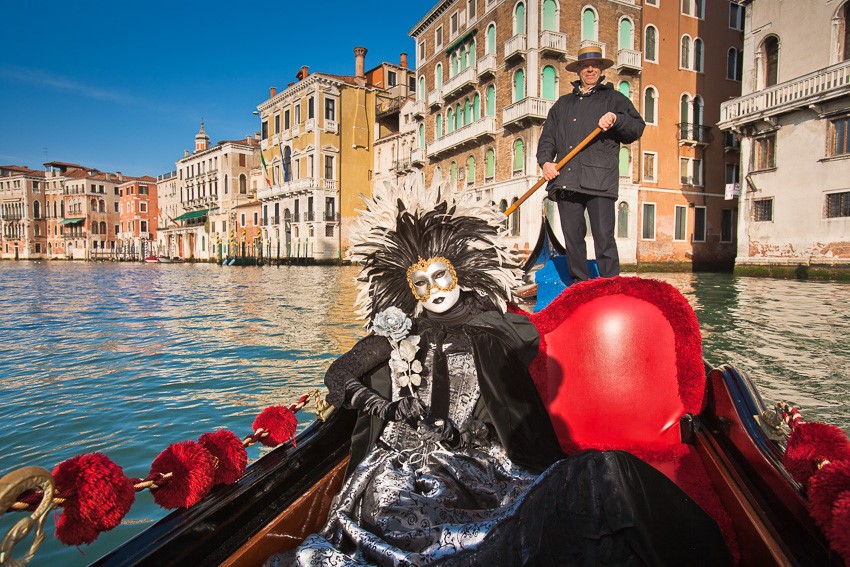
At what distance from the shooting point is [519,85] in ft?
53.7

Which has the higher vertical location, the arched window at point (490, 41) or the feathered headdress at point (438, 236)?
the arched window at point (490, 41)

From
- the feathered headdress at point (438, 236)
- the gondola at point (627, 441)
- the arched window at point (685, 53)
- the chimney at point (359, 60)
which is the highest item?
the chimney at point (359, 60)

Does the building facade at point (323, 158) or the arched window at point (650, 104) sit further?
the building facade at point (323, 158)

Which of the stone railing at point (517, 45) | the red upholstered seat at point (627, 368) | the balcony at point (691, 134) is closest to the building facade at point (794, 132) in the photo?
the balcony at point (691, 134)

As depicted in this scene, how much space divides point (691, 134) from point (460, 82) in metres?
8.39

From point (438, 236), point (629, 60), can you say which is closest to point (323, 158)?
point (629, 60)

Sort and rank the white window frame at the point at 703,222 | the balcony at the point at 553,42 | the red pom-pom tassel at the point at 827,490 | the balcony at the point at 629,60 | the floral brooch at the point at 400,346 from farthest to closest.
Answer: the white window frame at the point at 703,222
the balcony at the point at 629,60
the balcony at the point at 553,42
the floral brooch at the point at 400,346
the red pom-pom tassel at the point at 827,490

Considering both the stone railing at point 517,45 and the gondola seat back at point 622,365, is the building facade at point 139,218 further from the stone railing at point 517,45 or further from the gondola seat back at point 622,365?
the gondola seat back at point 622,365

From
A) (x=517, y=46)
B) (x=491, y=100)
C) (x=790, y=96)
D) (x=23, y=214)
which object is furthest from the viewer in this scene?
(x=23, y=214)

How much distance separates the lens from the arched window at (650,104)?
17250 millimetres

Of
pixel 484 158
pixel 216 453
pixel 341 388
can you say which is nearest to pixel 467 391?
pixel 341 388

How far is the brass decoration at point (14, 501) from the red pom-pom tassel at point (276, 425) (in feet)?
2.35

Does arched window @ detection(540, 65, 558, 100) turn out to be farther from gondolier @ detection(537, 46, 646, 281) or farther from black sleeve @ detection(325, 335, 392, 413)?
black sleeve @ detection(325, 335, 392, 413)

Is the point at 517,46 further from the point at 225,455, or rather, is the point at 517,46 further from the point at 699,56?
the point at 225,455
